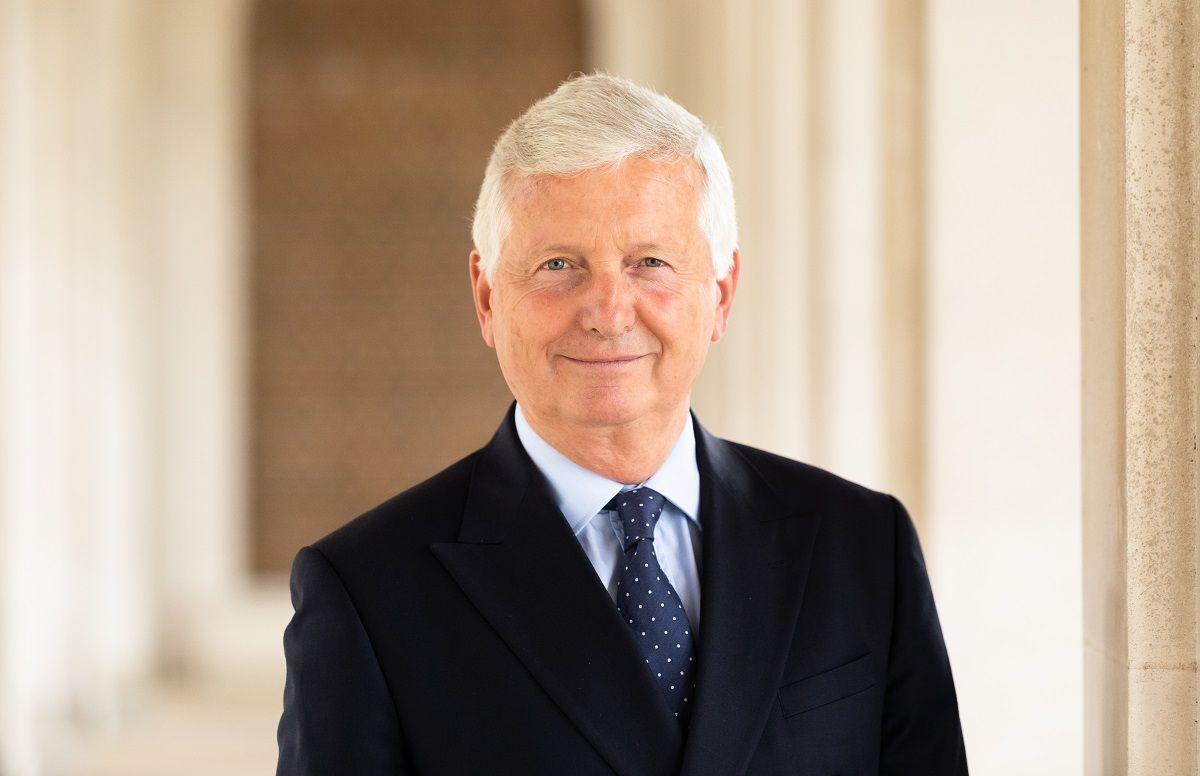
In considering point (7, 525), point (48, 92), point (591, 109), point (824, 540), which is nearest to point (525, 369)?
point (591, 109)

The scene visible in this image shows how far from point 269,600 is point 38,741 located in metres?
Result: 3.57

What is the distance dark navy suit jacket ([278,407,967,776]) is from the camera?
2.08 m

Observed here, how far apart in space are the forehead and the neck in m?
0.31

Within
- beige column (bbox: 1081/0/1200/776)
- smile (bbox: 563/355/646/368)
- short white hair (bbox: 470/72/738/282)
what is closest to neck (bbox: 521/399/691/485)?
smile (bbox: 563/355/646/368)

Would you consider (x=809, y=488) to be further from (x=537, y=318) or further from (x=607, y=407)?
(x=537, y=318)

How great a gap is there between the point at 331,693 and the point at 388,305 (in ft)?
34.5

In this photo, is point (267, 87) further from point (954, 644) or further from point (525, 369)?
point (525, 369)

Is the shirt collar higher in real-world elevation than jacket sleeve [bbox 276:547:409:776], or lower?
higher

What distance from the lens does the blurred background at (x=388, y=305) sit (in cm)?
390

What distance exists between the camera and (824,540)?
233 centimetres

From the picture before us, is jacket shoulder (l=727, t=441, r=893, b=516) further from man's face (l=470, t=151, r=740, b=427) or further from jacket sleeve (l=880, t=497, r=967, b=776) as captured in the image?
man's face (l=470, t=151, r=740, b=427)

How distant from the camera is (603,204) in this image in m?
2.11

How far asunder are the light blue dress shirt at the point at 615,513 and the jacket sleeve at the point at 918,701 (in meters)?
0.34

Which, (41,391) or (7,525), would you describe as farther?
(41,391)
